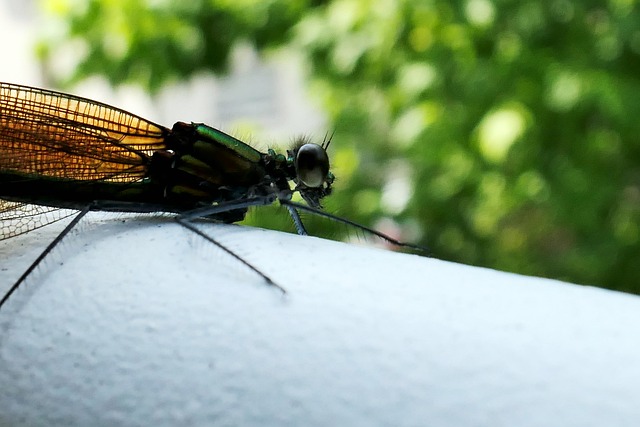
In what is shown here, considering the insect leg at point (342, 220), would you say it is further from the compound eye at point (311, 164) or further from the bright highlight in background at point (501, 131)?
the bright highlight in background at point (501, 131)

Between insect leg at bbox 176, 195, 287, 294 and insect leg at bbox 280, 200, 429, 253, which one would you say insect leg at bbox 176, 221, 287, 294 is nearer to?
insect leg at bbox 176, 195, 287, 294

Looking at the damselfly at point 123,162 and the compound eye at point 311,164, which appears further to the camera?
the compound eye at point 311,164

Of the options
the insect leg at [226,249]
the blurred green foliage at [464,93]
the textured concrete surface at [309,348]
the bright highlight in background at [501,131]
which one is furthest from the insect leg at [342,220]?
the bright highlight in background at [501,131]

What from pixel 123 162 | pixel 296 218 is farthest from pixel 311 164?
pixel 123 162

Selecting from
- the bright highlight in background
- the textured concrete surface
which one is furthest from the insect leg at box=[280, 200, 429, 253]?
the bright highlight in background

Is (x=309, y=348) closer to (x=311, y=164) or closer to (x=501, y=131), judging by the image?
(x=311, y=164)

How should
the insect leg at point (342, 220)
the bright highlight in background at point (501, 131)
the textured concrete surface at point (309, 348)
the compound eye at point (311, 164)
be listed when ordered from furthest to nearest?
the bright highlight in background at point (501, 131)
the compound eye at point (311, 164)
the insect leg at point (342, 220)
the textured concrete surface at point (309, 348)
